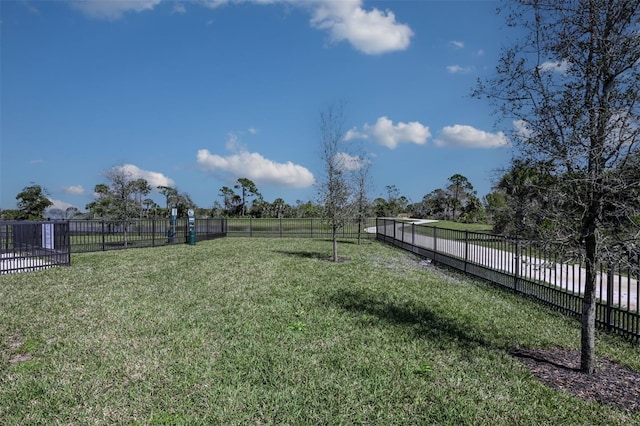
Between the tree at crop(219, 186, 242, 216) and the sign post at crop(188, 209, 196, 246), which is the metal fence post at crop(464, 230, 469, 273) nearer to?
the sign post at crop(188, 209, 196, 246)

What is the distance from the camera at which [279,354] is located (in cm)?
444

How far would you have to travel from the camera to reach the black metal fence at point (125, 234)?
16.6 m

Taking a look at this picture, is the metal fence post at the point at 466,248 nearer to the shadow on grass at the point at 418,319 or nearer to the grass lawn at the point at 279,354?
the grass lawn at the point at 279,354

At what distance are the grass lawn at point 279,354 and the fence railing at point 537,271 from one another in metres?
0.44

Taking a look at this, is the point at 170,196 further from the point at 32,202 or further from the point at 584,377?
the point at 584,377

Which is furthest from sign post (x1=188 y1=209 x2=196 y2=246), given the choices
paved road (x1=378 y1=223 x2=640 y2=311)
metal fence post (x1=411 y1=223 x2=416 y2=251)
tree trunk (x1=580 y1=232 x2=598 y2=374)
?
tree trunk (x1=580 y1=232 x2=598 y2=374)

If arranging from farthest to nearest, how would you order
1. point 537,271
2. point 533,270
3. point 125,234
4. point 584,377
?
point 125,234 → point 537,271 → point 533,270 → point 584,377

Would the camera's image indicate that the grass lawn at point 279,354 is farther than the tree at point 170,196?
No

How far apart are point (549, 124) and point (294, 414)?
4.09m

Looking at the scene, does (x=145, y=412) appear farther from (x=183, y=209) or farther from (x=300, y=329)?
(x=183, y=209)

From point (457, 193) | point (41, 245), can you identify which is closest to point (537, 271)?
point (41, 245)

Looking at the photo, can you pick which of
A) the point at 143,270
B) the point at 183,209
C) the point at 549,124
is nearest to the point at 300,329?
the point at 549,124

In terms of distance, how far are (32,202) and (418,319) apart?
35.9 metres

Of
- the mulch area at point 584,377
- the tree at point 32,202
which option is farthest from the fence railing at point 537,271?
the tree at point 32,202
